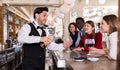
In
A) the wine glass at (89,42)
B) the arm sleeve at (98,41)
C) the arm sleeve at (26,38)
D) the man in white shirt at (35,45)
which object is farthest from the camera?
the wine glass at (89,42)

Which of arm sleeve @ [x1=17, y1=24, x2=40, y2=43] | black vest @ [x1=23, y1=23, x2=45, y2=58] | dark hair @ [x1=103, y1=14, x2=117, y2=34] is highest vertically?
dark hair @ [x1=103, y1=14, x2=117, y2=34]

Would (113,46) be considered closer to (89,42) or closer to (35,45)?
(35,45)

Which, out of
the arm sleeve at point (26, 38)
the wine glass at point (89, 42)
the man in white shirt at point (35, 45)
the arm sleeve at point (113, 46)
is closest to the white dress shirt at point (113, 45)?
the arm sleeve at point (113, 46)

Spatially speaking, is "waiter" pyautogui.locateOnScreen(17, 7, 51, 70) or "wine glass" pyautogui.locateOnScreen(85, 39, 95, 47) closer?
"waiter" pyautogui.locateOnScreen(17, 7, 51, 70)

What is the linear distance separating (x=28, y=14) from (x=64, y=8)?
551 centimetres

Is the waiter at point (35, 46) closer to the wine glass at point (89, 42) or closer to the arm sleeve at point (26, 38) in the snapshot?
the arm sleeve at point (26, 38)

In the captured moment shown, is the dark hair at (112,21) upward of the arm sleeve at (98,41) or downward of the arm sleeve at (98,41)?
upward

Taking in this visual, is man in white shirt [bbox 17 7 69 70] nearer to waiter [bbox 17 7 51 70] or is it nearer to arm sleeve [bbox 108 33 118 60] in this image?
waiter [bbox 17 7 51 70]

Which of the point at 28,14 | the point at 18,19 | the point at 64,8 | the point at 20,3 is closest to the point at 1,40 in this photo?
the point at 20,3

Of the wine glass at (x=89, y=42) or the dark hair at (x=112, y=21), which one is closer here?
the dark hair at (x=112, y=21)

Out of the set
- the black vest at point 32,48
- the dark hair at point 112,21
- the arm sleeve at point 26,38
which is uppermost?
the dark hair at point 112,21

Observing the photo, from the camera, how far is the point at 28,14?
11852 millimetres

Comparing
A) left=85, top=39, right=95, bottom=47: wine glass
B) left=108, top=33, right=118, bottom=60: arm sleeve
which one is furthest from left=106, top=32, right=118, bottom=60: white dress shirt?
left=85, top=39, right=95, bottom=47: wine glass

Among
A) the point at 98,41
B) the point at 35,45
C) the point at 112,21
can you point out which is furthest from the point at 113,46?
the point at 98,41
